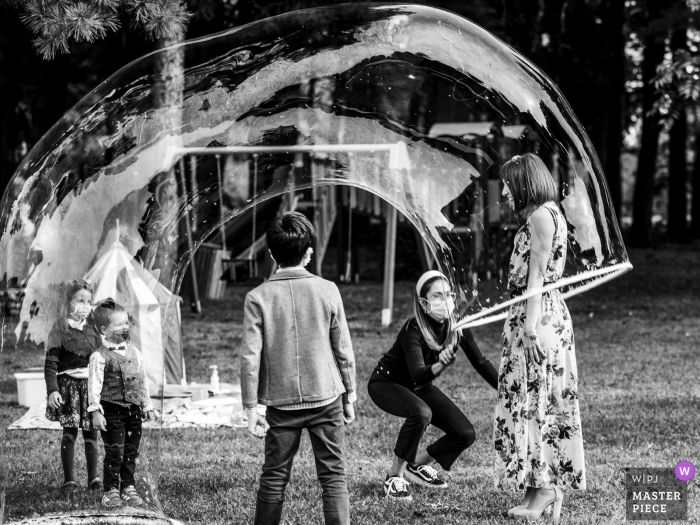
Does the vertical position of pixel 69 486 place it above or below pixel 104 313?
below

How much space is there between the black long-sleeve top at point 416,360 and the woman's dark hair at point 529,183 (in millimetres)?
838

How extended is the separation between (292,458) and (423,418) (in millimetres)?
1142

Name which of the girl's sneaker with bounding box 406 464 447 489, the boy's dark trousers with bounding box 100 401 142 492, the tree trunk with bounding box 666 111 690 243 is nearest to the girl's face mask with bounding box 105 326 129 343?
the boy's dark trousers with bounding box 100 401 142 492

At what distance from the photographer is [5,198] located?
4.26 m

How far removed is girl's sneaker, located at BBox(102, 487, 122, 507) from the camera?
14.0ft

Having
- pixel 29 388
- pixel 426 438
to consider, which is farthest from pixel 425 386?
pixel 29 388

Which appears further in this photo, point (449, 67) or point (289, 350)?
point (449, 67)

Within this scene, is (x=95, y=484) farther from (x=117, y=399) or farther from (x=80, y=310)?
(x=80, y=310)

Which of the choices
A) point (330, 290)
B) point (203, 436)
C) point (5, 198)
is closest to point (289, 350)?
point (330, 290)

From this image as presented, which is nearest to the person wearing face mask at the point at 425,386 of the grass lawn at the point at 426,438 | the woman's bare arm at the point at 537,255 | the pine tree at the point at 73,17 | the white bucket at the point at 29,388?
the grass lawn at the point at 426,438

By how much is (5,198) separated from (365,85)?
1.76 meters

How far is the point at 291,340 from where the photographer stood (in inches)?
150

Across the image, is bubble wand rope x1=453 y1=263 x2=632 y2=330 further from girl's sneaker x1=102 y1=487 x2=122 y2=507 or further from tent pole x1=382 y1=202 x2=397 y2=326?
tent pole x1=382 y1=202 x2=397 y2=326

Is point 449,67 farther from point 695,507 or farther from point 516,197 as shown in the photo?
point 695,507
